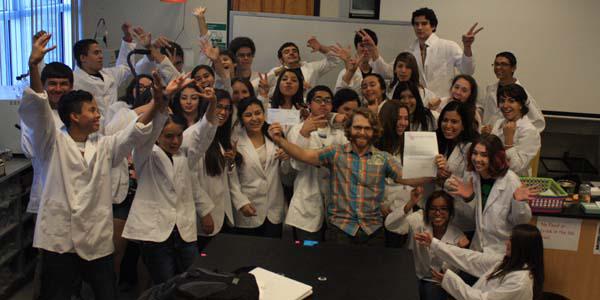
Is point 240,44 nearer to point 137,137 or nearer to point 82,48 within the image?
point 82,48

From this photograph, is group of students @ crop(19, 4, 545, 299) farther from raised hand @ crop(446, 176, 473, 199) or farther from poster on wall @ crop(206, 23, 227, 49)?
poster on wall @ crop(206, 23, 227, 49)

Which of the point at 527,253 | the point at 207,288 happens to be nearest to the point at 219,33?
the point at 527,253

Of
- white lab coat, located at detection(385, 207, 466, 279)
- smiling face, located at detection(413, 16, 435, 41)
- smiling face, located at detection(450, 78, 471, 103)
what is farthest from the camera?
smiling face, located at detection(413, 16, 435, 41)

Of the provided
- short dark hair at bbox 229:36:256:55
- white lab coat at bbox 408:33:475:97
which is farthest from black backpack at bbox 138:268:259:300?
white lab coat at bbox 408:33:475:97

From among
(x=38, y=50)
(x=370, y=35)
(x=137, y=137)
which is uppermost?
(x=370, y=35)

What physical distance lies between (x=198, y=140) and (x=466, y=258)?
1502 mm

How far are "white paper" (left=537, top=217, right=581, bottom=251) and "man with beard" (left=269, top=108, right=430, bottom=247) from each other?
979 mm

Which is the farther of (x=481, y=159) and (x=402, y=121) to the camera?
(x=402, y=121)

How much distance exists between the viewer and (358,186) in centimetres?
304

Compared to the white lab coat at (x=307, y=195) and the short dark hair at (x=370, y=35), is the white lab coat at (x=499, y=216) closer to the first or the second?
the white lab coat at (x=307, y=195)

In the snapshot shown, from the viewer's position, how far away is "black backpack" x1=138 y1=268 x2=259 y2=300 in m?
1.73

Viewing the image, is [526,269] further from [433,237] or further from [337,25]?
[337,25]

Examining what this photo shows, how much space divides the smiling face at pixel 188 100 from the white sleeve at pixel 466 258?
1.50 meters

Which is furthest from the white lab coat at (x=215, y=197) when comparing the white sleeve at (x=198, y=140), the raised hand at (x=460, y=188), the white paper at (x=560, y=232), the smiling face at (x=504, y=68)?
the smiling face at (x=504, y=68)
